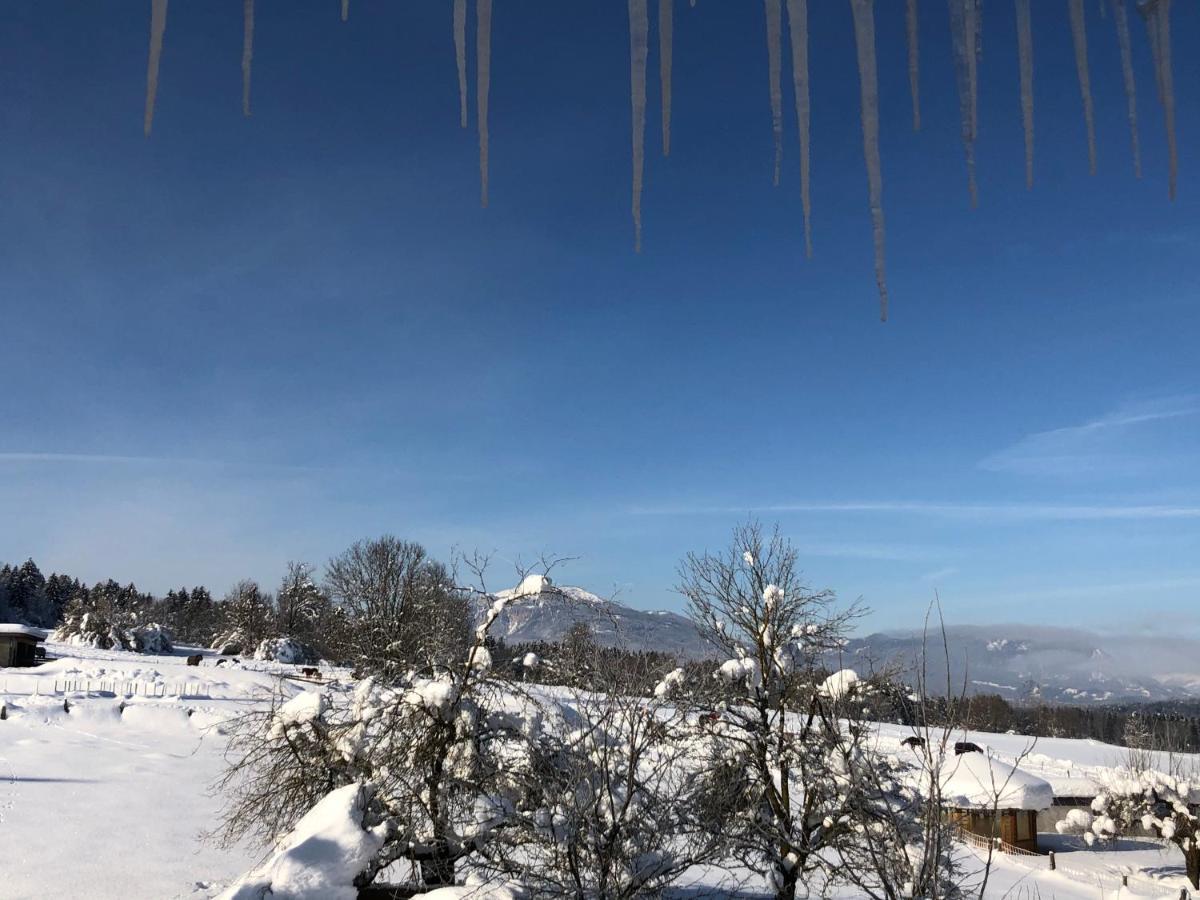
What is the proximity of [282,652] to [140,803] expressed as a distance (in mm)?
43253

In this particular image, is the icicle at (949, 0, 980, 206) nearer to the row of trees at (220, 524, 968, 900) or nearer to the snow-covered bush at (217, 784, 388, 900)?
the row of trees at (220, 524, 968, 900)

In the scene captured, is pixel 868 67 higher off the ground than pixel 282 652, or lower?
higher

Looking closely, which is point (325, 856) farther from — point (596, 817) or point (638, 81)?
point (638, 81)

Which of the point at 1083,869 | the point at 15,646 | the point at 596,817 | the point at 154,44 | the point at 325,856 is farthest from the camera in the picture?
the point at 15,646

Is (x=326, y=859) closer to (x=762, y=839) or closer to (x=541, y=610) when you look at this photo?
(x=541, y=610)

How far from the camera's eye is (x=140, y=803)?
1872cm

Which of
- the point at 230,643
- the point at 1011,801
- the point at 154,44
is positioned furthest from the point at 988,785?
the point at 230,643

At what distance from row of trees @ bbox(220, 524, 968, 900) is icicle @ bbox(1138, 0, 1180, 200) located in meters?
6.28

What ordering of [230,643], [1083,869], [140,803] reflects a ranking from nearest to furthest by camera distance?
1. [140,803]
2. [1083,869]
3. [230,643]

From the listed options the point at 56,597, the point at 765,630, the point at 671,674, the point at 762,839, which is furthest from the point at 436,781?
the point at 56,597

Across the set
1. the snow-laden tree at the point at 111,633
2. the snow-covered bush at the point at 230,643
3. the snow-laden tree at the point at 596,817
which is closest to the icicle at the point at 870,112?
the snow-laden tree at the point at 596,817

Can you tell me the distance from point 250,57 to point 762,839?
14.3 m

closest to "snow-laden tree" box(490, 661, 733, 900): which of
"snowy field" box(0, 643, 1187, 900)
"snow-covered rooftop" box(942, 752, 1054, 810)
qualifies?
"snowy field" box(0, 643, 1187, 900)

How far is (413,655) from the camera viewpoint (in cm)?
1409
